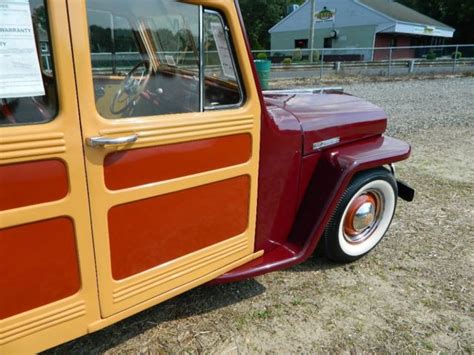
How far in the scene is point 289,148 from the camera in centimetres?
247

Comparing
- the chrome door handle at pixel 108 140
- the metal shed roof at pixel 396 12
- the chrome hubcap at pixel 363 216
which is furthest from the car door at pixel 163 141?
the metal shed roof at pixel 396 12

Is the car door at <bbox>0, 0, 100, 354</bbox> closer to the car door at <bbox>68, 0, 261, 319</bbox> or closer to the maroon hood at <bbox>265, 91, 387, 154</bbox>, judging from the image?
the car door at <bbox>68, 0, 261, 319</bbox>

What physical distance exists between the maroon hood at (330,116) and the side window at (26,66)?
1.53 meters

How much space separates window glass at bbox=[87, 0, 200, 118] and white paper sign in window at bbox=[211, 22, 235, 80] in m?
0.11

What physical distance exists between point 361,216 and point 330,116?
80cm

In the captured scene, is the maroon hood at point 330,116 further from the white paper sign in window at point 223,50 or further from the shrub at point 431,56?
the shrub at point 431,56

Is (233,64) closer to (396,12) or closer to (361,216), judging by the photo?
(361,216)

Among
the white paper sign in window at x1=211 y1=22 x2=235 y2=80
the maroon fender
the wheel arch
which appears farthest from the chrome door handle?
the wheel arch

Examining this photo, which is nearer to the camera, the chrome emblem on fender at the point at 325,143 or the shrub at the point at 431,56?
the chrome emblem on fender at the point at 325,143

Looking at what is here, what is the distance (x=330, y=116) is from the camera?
9.20ft

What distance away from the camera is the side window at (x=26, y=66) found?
1.42 metres

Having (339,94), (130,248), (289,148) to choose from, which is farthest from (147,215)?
(339,94)

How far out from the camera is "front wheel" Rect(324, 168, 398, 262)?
2.82 m

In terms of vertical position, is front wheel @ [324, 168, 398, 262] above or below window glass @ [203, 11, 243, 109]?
below
